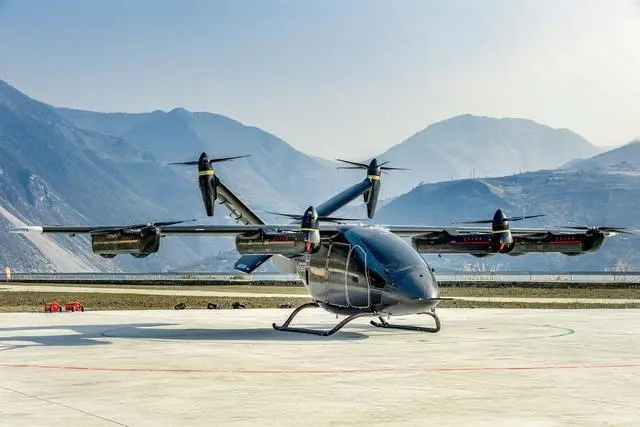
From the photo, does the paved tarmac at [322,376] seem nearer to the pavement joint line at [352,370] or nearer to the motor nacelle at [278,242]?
the pavement joint line at [352,370]

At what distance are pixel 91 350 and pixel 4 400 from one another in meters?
8.60

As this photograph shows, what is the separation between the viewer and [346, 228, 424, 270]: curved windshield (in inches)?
1056

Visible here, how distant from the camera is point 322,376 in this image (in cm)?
1805

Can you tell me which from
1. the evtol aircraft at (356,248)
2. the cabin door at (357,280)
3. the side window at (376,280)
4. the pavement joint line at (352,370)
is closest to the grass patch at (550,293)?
the evtol aircraft at (356,248)

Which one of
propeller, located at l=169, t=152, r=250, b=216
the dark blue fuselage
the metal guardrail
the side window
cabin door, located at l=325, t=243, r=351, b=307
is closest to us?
the dark blue fuselage

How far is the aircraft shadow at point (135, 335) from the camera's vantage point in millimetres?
26469

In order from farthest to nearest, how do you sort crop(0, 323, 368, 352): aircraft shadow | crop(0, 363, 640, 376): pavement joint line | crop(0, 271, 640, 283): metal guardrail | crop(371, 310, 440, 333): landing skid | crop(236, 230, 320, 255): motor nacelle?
crop(0, 271, 640, 283): metal guardrail → crop(371, 310, 440, 333): landing skid → crop(236, 230, 320, 255): motor nacelle → crop(0, 323, 368, 352): aircraft shadow → crop(0, 363, 640, 376): pavement joint line

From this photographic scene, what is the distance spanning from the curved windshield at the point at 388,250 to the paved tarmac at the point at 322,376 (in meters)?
2.33

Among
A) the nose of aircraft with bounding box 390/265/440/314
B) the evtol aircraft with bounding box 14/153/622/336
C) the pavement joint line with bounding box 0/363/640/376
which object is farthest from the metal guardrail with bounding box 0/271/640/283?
the pavement joint line with bounding box 0/363/640/376

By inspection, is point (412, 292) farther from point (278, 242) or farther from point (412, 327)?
point (278, 242)

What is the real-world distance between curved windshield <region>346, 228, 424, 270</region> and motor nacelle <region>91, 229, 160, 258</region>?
651cm

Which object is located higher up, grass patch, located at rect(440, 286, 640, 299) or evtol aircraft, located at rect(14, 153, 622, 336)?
evtol aircraft, located at rect(14, 153, 622, 336)

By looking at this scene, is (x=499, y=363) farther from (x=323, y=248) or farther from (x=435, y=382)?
(x=323, y=248)

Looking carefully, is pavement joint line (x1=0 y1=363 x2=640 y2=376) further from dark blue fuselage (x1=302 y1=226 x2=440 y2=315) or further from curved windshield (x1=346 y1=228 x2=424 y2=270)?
curved windshield (x1=346 y1=228 x2=424 y2=270)
